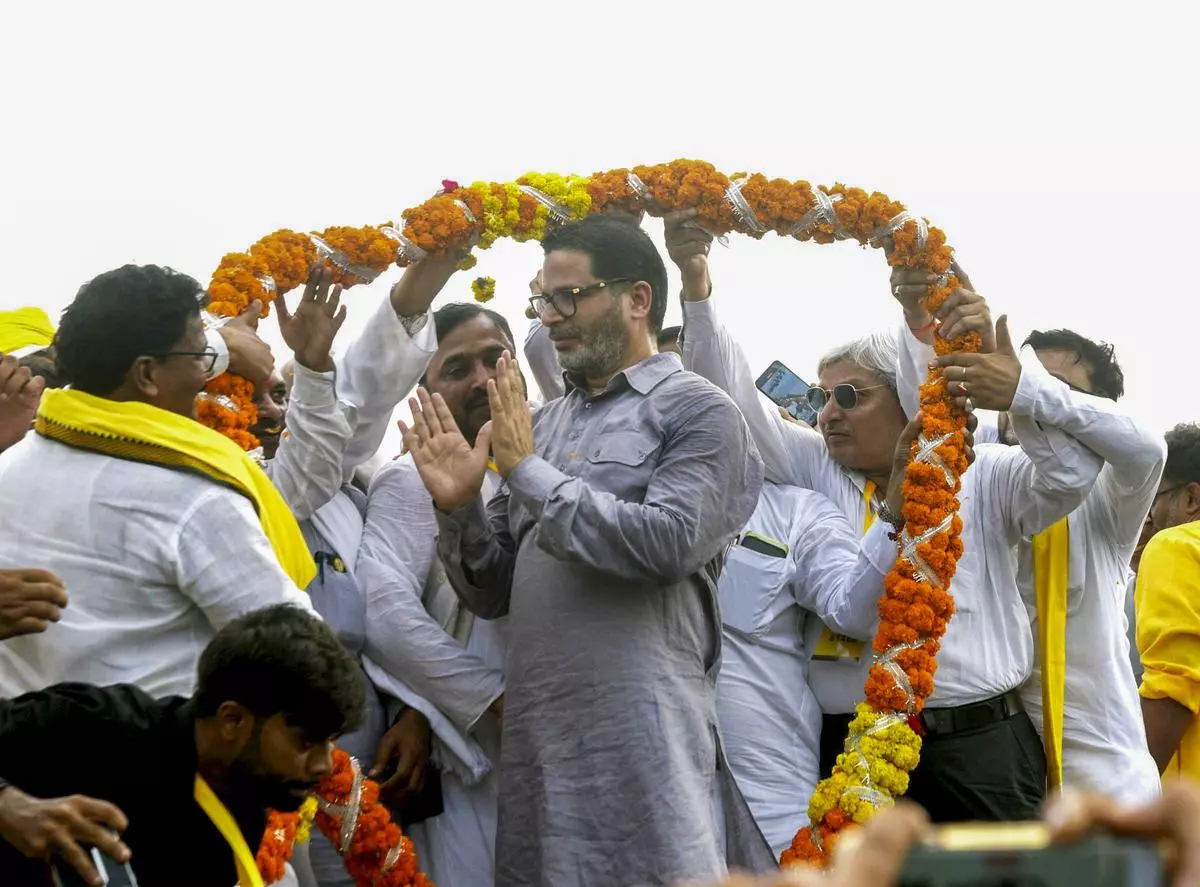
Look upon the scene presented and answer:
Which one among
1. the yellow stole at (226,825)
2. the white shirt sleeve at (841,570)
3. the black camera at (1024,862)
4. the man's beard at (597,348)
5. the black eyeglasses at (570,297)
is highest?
the black eyeglasses at (570,297)

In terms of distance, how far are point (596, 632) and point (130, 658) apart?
45.6 inches

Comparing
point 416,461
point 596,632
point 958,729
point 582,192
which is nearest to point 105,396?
point 416,461

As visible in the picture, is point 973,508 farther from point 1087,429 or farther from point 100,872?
point 100,872

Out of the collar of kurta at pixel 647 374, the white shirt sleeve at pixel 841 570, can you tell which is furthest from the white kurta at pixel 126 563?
the white shirt sleeve at pixel 841 570

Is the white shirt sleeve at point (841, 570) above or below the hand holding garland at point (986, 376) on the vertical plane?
below

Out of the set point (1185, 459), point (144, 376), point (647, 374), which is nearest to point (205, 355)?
point (144, 376)

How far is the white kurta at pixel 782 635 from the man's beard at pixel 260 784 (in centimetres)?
183

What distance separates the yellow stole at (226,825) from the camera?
3053 millimetres

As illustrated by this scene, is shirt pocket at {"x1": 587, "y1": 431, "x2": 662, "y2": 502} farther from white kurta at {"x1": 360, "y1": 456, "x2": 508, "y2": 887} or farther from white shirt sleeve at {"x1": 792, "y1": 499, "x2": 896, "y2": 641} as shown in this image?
white shirt sleeve at {"x1": 792, "y1": 499, "x2": 896, "y2": 641}

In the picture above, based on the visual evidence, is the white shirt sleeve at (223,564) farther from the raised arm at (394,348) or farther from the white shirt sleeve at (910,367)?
the white shirt sleeve at (910,367)

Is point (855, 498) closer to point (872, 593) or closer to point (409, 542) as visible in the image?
point (872, 593)

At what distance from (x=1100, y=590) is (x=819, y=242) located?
139 cm

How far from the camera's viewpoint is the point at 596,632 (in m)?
4.03

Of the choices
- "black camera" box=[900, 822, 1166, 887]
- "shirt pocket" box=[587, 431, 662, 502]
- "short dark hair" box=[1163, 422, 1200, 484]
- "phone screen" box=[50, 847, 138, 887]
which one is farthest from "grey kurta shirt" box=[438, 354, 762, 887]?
"black camera" box=[900, 822, 1166, 887]
